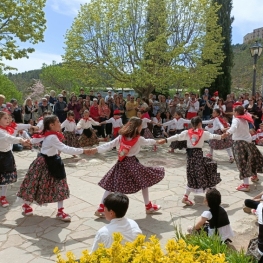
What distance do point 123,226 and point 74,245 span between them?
1.44 m

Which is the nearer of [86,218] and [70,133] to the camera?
[86,218]

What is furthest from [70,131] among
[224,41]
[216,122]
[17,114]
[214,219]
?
[224,41]

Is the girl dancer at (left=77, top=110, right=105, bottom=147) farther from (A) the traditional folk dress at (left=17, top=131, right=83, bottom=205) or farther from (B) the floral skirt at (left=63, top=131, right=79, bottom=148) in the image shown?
(A) the traditional folk dress at (left=17, top=131, right=83, bottom=205)

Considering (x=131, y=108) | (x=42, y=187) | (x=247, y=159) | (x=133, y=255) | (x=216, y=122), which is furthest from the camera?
(x=131, y=108)

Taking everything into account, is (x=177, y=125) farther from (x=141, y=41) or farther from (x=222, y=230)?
(x=222, y=230)

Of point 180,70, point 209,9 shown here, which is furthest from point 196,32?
point 180,70

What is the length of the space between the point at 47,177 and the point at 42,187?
162 millimetres

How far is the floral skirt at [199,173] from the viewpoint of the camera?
19.2ft

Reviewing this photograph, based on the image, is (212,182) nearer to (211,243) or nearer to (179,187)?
A: (179,187)

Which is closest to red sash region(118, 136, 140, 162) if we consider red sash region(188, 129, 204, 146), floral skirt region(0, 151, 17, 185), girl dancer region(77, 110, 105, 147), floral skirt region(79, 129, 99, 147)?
red sash region(188, 129, 204, 146)

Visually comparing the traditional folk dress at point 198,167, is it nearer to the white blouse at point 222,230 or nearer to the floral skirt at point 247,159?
the floral skirt at point 247,159

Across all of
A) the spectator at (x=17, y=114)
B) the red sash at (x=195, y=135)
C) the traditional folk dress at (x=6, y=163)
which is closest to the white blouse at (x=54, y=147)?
the traditional folk dress at (x=6, y=163)

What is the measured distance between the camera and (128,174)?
5.18 meters

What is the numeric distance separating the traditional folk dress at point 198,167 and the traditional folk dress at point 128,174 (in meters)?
0.87
